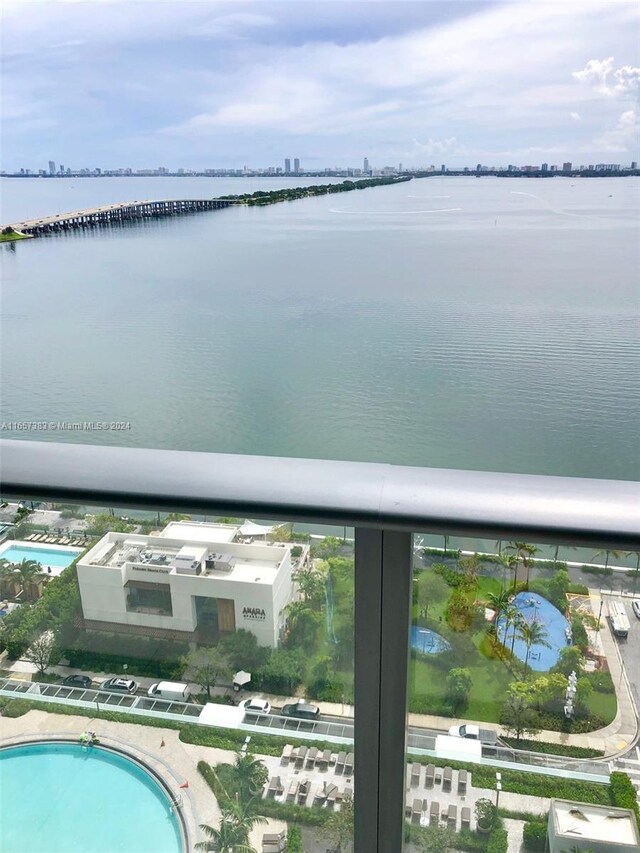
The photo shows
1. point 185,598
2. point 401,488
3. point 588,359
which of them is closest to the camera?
point 401,488

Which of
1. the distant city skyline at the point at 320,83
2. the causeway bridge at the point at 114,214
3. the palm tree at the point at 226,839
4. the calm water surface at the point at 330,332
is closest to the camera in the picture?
the palm tree at the point at 226,839

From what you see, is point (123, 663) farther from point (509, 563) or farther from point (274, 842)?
point (509, 563)

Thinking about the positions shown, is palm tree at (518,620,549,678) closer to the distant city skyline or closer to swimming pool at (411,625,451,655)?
swimming pool at (411,625,451,655)

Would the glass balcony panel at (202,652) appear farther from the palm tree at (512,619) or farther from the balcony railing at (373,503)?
the palm tree at (512,619)

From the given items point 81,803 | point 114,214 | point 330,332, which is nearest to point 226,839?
point 81,803

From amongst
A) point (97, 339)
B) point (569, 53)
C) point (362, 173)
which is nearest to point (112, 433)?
point (97, 339)

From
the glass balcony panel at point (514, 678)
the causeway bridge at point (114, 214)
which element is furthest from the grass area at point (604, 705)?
the causeway bridge at point (114, 214)

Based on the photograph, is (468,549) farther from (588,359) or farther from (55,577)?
(588,359)
